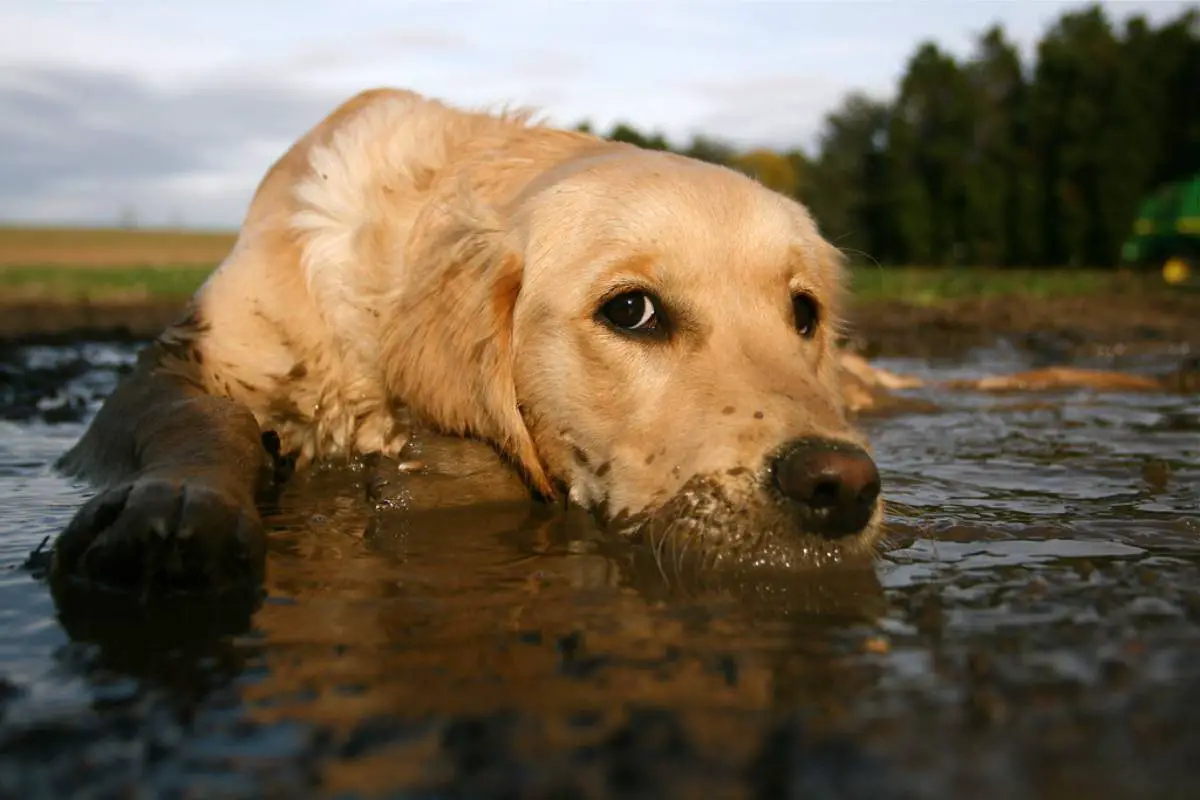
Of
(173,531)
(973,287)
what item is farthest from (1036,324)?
(173,531)

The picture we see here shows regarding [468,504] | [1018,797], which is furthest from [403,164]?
[1018,797]

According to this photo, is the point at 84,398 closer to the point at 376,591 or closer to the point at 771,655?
the point at 376,591

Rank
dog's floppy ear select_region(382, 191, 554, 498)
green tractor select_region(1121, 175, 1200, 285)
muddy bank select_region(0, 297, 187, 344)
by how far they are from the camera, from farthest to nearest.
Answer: green tractor select_region(1121, 175, 1200, 285) < muddy bank select_region(0, 297, 187, 344) < dog's floppy ear select_region(382, 191, 554, 498)

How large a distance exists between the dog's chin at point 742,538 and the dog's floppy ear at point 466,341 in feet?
2.65

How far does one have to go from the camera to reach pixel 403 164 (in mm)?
4523

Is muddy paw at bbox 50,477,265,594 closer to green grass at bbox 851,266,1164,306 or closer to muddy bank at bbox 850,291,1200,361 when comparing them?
muddy bank at bbox 850,291,1200,361

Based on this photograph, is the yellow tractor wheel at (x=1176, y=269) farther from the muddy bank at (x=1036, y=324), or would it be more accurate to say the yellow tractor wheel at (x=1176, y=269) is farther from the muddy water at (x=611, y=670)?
the muddy water at (x=611, y=670)

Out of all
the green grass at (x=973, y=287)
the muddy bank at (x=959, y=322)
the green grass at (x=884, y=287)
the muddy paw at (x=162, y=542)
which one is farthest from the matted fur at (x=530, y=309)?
the green grass at (x=973, y=287)

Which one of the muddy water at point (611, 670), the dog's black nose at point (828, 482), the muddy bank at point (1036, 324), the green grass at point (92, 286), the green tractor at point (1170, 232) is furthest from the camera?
the green tractor at point (1170, 232)

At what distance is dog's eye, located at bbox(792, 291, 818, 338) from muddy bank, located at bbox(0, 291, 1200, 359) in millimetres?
6816

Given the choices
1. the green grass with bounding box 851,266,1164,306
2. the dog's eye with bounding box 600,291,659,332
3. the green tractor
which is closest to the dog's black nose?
the dog's eye with bounding box 600,291,659,332

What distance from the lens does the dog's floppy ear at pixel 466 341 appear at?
369cm

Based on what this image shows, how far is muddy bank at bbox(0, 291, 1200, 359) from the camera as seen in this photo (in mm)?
11266

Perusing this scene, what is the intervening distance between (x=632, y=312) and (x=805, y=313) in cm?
72
